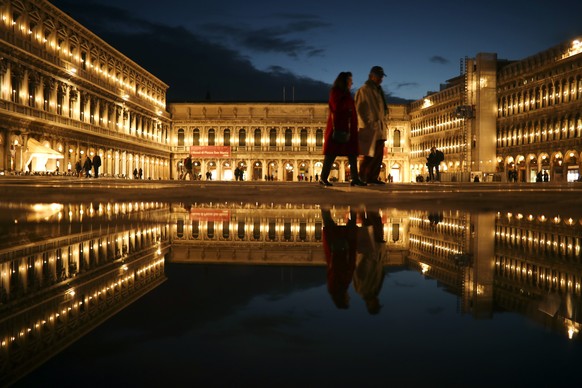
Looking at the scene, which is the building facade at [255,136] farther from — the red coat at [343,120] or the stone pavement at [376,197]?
the red coat at [343,120]

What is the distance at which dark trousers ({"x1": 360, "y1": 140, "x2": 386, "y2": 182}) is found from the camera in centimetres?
976

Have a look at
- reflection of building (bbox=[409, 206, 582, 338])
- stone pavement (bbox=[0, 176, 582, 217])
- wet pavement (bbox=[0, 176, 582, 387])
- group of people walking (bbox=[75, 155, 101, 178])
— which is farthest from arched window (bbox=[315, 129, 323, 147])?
wet pavement (bbox=[0, 176, 582, 387])

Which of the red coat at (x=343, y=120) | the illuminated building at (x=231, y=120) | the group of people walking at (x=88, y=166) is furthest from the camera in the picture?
the group of people walking at (x=88, y=166)

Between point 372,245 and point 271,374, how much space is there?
192cm

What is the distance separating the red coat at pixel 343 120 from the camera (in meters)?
8.66

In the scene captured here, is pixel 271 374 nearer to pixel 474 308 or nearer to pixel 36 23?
pixel 474 308

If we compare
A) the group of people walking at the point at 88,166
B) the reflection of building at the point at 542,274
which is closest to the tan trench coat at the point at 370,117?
the reflection of building at the point at 542,274

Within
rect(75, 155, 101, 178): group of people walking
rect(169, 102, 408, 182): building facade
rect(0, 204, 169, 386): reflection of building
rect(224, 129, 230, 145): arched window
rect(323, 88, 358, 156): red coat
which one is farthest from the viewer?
rect(224, 129, 230, 145): arched window

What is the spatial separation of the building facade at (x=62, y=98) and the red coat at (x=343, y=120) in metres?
28.0

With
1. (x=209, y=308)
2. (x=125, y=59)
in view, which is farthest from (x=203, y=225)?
(x=125, y=59)

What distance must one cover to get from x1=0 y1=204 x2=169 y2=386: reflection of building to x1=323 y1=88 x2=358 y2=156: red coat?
5.50 metres

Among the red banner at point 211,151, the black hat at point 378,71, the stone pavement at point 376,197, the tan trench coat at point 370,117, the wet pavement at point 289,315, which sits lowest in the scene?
the wet pavement at point 289,315

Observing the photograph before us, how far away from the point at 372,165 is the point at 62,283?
345 inches

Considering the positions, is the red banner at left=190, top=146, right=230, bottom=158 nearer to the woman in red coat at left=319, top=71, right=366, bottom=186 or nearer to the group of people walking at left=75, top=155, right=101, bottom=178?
the group of people walking at left=75, top=155, right=101, bottom=178
